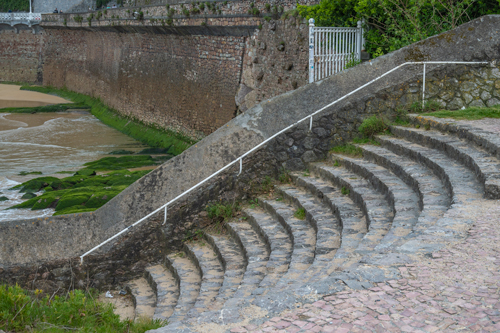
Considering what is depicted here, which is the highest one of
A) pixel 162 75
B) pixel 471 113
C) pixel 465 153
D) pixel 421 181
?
pixel 162 75

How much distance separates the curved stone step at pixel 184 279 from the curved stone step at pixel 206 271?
0.08 m

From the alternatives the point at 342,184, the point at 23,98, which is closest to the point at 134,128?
the point at 23,98

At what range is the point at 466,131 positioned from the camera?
6258 mm

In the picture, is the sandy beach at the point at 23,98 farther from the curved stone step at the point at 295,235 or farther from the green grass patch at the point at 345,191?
the green grass patch at the point at 345,191

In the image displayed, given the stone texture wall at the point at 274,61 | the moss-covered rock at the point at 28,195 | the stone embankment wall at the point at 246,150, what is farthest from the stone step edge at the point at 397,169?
the moss-covered rock at the point at 28,195

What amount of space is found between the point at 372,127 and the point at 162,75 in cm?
1452

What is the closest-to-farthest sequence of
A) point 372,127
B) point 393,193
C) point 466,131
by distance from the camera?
point 393,193 < point 466,131 < point 372,127

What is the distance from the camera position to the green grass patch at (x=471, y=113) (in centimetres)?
699

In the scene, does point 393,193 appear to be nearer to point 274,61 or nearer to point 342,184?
point 342,184

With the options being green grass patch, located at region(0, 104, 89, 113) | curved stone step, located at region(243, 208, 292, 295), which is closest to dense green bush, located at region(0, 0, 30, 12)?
green grass patch, located at region(0, 104, 89, 113)

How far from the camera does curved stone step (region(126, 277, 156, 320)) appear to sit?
18.5 feet

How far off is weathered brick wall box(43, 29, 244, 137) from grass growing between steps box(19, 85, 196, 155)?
0.28m

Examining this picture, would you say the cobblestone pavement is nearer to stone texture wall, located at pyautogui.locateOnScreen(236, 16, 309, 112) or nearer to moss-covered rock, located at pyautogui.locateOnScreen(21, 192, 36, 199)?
stone texture wall, located at pyautogui.locateOnScreen(236, 16, 309, 112)

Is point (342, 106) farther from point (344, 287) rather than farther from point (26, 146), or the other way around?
point (26, 146)
